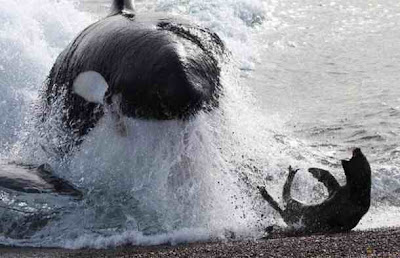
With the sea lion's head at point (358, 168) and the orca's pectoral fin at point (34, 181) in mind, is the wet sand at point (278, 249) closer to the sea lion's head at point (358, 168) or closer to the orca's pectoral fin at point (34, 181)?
the sea lion's head at point (358, 168)

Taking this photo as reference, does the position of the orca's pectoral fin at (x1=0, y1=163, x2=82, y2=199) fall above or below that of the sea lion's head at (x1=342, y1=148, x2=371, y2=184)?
below

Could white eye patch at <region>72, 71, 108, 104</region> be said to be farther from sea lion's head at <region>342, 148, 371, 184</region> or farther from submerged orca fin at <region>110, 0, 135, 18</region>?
sea lion's head at <region>342, 148, 371, 184</region>

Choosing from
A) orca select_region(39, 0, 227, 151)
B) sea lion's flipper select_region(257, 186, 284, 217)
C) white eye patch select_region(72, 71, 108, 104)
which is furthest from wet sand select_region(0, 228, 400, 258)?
white eye patch select_region(72, 71, 108, 104)

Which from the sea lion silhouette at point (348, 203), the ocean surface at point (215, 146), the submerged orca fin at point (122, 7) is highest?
the submerged orca fin at point (122, 7)

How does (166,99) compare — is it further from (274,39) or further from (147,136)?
(274,39)

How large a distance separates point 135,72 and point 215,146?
95cm

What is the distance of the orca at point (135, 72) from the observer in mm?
7223

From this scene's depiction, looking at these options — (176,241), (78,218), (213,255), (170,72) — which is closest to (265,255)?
(213,255)

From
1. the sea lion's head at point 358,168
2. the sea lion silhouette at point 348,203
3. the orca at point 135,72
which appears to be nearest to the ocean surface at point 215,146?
the orca at point 135,72

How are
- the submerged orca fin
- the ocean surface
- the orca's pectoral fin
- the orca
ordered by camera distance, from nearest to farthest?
the orca < the ocean surface < the orca's pectoral fin < the submerged orca fin

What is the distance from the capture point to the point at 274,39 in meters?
20.9

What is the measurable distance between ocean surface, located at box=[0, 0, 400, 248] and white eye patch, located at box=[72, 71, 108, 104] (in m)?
0.30

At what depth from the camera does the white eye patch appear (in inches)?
319

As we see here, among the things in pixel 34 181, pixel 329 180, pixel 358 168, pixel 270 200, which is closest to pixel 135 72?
pixel 34 181
